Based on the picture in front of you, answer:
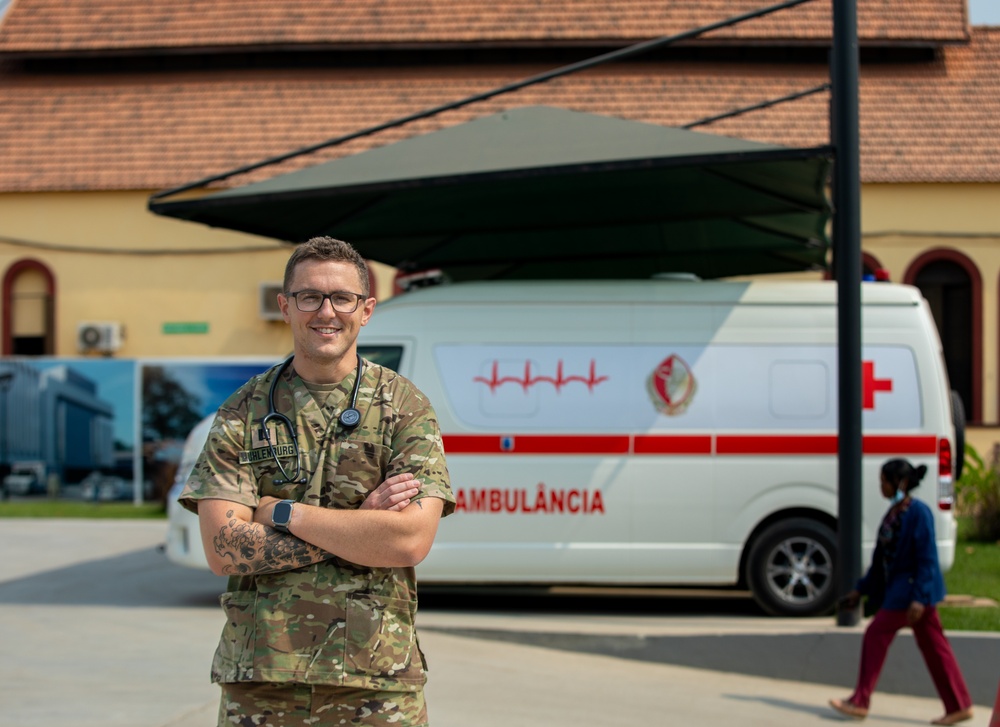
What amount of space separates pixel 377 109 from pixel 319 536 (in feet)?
60.4

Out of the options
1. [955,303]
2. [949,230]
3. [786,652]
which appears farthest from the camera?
[955,303]

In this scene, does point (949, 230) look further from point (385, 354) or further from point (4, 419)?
point (4, 419)

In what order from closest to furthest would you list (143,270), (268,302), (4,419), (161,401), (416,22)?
(161,401) < (4,419) < (268,302) < (143,270) < (416,22)

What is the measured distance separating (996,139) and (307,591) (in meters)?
18.4

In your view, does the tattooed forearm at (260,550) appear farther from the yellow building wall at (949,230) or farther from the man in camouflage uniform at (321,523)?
the yellow building wall at (949,230)

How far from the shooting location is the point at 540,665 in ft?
26.9

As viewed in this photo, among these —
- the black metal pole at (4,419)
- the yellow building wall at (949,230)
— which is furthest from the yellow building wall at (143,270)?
the yellow building wall at (949,230)

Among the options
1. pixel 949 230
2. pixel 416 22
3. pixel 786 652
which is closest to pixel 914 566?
pixel 786 652

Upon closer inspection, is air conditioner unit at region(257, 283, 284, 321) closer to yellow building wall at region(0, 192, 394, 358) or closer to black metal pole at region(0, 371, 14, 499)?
yellow building wall at region(0, 192, 394, 358)

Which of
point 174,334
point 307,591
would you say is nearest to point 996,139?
point 174,334

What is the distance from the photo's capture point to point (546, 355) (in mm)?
9977

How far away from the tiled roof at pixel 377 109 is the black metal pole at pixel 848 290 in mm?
10875

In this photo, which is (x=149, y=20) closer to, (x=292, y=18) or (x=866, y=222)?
(x=292, y=18)

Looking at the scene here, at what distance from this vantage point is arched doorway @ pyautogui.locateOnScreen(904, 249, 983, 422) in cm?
1920
